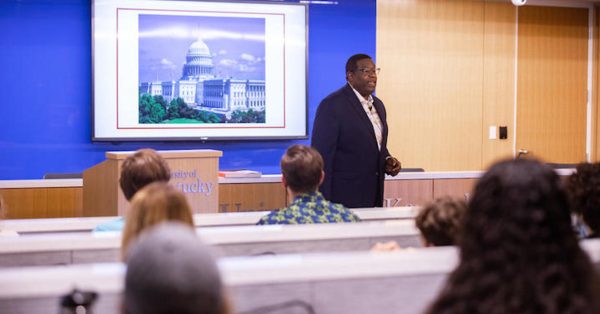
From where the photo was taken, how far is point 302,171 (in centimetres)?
321

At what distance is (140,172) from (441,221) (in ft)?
3.94

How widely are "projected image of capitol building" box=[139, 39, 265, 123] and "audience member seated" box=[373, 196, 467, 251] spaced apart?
4.78m

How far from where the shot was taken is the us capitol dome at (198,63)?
688cm

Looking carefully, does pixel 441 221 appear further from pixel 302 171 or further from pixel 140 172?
pixel 140 172

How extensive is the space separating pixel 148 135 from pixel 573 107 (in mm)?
4678

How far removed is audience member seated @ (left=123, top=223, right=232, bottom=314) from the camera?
971 mm

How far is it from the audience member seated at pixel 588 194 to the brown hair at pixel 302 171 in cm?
113

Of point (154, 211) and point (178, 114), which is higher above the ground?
point (178, 114)

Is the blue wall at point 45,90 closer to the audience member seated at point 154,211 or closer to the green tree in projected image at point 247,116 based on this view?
the green tree in projected image at point 247,116

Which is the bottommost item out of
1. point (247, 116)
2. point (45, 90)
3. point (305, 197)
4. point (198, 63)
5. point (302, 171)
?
point (305, 197)

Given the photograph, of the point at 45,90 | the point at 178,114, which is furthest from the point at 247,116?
the point at 45,90

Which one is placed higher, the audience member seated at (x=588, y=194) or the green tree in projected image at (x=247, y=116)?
the green tree in projected image at (x=247, y=116)

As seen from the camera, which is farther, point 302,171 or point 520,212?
point 302,171

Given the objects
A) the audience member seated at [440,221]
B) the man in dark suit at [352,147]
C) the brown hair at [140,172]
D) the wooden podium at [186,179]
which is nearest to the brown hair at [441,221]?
the audience member seated at [440,221]
